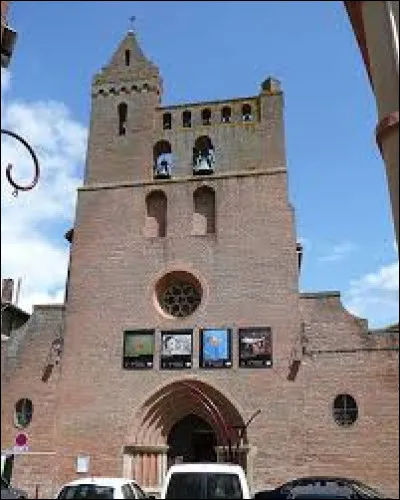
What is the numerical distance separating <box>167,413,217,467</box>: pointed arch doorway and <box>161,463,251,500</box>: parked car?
12180 millimetres

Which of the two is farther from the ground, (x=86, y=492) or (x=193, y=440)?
(x=193, y=440)

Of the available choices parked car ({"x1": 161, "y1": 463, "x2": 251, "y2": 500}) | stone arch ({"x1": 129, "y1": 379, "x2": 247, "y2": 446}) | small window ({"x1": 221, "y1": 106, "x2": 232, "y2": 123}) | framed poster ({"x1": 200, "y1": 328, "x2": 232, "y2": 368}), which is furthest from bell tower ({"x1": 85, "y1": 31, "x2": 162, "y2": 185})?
parked car ({"x1": 161, "y1": 463, "x2": 251, "y2": 500})

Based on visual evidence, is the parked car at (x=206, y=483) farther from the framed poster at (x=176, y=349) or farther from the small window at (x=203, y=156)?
the small window at (x=203, y=156)

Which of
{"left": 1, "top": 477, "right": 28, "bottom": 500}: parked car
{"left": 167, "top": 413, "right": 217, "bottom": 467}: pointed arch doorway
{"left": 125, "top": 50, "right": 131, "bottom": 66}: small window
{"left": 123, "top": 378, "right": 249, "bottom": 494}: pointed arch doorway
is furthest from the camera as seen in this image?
{"left": 125, "top": 50, "right": 131, "bottom": 66}: small window

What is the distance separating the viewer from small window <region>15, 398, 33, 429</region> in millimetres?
21531

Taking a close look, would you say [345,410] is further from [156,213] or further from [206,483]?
[206,483]

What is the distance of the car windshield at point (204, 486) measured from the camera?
32.8 feet

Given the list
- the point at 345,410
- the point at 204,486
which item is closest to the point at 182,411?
the point at 345,410

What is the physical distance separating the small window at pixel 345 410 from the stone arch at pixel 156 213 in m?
8.80

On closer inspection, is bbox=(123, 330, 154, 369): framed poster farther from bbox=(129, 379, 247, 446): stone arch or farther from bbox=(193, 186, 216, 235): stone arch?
bbox=(193, 186, 216, 235): stone arch

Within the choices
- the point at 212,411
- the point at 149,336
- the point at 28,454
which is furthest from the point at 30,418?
the point at 212,411

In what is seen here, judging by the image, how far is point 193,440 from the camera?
23.0m

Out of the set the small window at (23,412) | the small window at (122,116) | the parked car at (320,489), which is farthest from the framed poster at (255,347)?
the small window at (122,116)

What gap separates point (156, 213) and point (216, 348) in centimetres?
609
